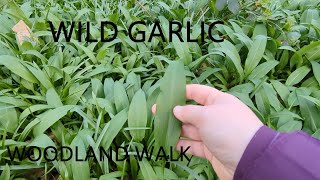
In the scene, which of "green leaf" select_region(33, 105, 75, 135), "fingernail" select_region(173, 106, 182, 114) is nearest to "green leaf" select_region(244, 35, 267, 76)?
"fingernail" select_region(173, 106, 182, 114)

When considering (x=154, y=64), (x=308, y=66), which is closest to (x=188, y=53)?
(x=154, y=64)

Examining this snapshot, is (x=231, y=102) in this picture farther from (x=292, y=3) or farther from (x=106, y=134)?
(x=292, y=3)

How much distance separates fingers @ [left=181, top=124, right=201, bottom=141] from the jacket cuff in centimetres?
26

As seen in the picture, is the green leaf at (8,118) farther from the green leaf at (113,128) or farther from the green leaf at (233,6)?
the green leaf at (233,6)

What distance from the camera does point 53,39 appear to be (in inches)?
74.3

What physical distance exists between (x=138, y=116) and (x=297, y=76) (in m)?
0.75

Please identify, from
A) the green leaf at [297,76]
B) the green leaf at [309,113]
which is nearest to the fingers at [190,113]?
the green leaf at [309,113]

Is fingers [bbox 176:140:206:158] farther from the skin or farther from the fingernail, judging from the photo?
the fingernail

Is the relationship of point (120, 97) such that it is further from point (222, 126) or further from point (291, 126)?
point (291, 126)

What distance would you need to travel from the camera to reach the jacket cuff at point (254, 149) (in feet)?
3.44

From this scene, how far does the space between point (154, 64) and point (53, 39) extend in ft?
1.68

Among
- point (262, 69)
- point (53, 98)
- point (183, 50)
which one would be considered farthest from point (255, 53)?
point (53, 98)

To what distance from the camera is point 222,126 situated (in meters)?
1.14

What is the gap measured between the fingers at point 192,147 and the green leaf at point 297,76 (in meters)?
0.57
